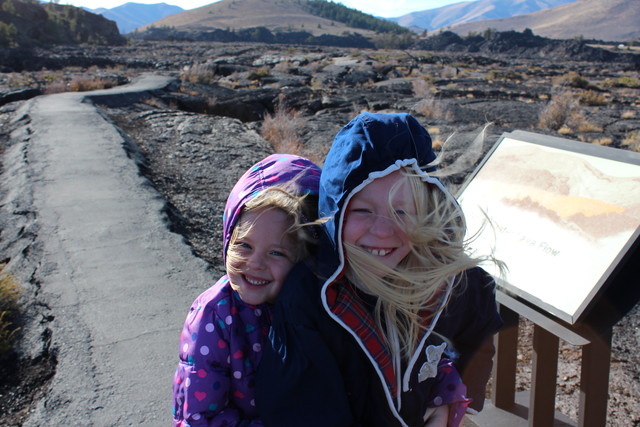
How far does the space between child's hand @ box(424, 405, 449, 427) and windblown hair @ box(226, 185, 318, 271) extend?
24.2 inches

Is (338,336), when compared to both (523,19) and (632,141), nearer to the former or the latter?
(632,141)

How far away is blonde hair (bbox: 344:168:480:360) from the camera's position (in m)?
1.33

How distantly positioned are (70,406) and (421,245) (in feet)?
5.97

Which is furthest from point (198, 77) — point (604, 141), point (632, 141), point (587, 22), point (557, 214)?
point (587, 22)

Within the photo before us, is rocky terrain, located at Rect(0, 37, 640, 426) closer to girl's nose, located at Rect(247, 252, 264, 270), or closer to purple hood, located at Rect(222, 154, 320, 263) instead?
purple hood, located at Rect(222, 154, 320, 263)

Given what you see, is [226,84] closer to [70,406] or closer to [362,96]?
[362,96]

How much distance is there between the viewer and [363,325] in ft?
4.22

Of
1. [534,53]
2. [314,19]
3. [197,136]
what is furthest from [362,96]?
[314,19]

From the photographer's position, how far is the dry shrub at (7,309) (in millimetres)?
2652

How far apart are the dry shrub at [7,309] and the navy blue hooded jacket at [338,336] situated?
204 centimetres

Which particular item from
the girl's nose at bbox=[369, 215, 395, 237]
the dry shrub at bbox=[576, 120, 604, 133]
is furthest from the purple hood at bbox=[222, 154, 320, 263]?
the dry shrub at bbox=[576, 120, 604, 133]

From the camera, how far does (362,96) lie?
14656mm

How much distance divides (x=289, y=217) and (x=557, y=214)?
1.26 m

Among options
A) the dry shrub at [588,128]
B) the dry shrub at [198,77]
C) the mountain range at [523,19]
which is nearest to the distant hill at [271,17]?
the mountain range at [523,19]
